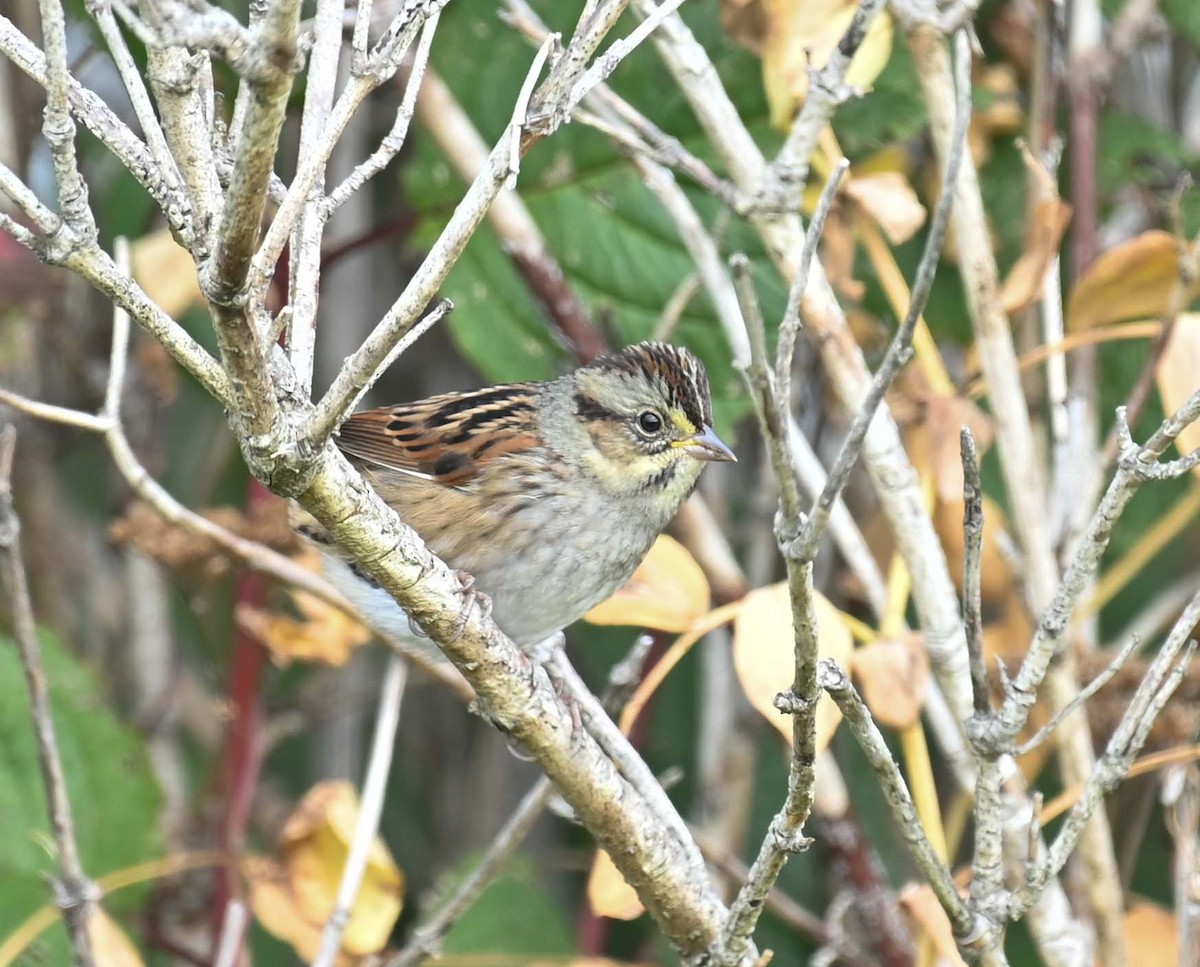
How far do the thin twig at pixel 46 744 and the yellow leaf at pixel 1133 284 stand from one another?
1.60 meters

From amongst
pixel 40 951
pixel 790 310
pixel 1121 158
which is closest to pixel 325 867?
pixel 40 951

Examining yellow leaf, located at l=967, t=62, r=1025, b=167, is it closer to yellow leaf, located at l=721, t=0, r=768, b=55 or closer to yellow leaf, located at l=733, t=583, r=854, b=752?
yellow leaf, located at l=721, t=0, r=768, b=55

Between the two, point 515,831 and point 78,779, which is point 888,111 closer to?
point 515,831

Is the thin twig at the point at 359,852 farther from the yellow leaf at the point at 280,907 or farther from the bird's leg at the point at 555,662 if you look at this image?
the bird's leg at the point at 555,662

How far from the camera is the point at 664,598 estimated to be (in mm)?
2240

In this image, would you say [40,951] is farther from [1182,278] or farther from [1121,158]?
[1121,158]

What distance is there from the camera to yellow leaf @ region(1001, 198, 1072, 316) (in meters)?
2.28

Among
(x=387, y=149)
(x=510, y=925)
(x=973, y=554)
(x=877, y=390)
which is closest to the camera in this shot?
(x=877, y=390)

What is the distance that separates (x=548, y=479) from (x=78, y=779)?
3.77 feet

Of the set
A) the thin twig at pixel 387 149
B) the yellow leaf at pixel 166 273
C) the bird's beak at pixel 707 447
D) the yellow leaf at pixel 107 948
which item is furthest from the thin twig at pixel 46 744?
the bird's beak at pixel 707 447

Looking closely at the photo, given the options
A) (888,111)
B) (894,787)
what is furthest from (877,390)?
(888,111)

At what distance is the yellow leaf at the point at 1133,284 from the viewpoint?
7.62ft

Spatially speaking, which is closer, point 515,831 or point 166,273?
point 515,831

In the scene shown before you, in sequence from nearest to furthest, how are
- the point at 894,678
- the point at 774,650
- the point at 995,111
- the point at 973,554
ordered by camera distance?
the point at 973,554 → the point at 774,650 → the point at 894,678 → the point at 995,111
